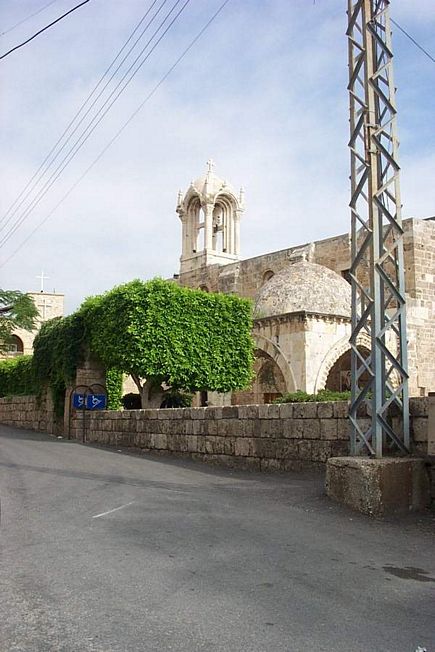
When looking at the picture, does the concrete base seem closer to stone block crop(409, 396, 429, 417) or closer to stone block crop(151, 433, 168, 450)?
stone block crop(409, 396, 429, 417)

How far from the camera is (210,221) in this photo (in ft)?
126

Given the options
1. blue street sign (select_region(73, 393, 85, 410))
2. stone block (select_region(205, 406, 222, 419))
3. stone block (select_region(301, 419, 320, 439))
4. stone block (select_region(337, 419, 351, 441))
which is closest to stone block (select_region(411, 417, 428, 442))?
stone block (select_region(337, 419, 351, 441))

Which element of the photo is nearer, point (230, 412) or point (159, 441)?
point (230, 412)

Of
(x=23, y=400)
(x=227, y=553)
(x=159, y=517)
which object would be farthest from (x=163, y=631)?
(x=23, y=400)

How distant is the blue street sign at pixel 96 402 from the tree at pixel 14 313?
12.9 meters

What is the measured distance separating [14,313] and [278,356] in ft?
56.1

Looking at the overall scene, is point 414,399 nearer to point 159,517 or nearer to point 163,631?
point 159,517

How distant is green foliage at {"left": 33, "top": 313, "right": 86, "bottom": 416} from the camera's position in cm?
2178

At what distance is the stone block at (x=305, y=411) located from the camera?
9750 millimetres

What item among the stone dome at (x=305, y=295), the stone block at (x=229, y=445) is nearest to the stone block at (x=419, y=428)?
the stone block at (x=229, y=445)

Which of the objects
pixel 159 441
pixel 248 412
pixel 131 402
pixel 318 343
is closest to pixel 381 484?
pixel 248 412

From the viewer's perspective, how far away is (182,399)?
70.2ft

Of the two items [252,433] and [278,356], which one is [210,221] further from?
[252,433]

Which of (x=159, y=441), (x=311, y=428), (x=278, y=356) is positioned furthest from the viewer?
(x=278, y=356)
